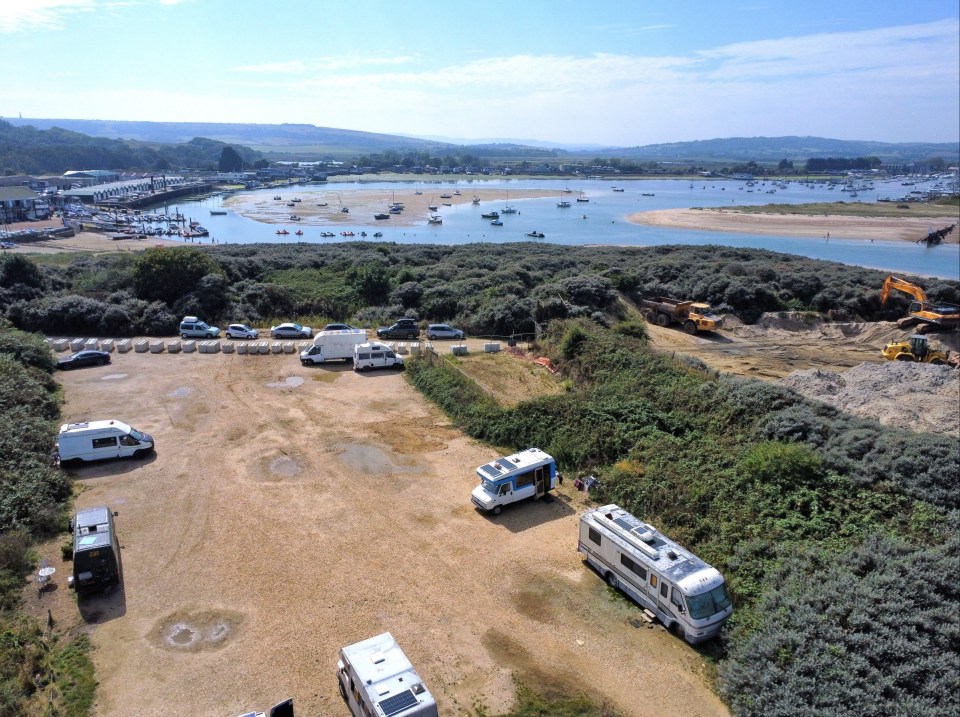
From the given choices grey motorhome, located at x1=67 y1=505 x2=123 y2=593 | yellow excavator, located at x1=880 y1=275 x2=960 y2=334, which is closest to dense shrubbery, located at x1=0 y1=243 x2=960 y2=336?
yellow excavator, located at x1=880 y1=275 x2=960 y2=334

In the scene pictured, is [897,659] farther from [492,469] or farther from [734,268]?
[734,268]

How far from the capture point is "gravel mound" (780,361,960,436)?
762 inches

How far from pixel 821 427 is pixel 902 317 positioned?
26.2 meters

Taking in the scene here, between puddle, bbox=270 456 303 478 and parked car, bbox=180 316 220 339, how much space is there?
49.8ft

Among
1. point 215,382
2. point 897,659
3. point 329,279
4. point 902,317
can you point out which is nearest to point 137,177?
point 329,279

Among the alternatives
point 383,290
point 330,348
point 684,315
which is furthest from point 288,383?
point 684,315

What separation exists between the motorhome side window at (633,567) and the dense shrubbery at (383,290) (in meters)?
19.4

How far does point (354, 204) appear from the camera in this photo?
4742 inches

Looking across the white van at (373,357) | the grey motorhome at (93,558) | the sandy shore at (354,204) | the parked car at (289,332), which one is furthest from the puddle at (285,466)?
the sandy shore at (354,204)

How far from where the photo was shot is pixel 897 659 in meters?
9.52

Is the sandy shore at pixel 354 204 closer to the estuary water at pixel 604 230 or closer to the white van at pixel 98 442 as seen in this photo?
the estuary water at pixel 604 230

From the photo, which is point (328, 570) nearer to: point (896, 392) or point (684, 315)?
point (896, 392)

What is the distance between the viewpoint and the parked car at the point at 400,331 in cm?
3045

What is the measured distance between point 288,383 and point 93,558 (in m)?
12.5
